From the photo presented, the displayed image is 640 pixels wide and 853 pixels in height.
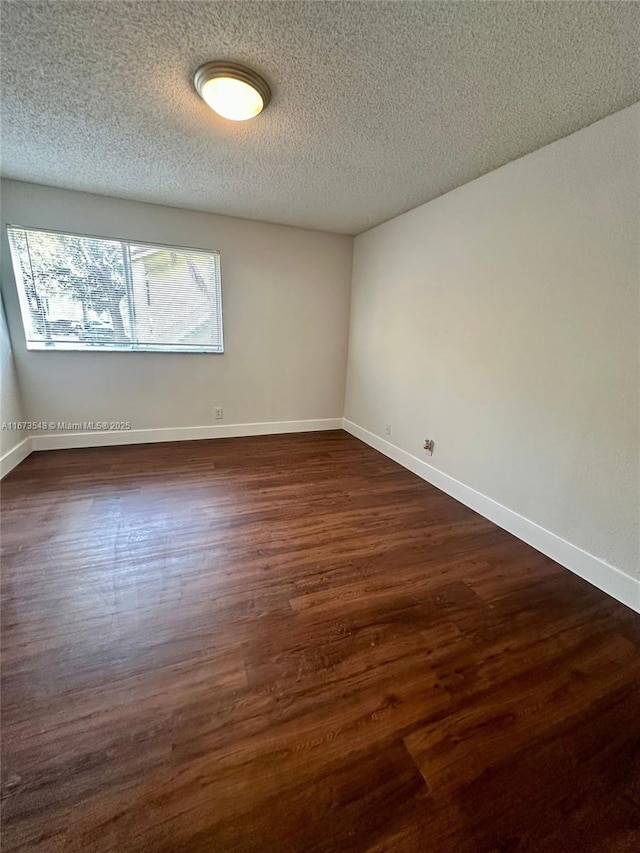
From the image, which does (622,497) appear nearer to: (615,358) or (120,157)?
(615,358)

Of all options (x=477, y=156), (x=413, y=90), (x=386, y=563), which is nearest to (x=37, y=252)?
(x=413, y=90)

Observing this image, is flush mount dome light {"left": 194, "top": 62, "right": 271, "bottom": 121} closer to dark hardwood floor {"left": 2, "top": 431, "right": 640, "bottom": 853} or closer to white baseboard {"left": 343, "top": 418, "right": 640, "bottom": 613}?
dark hardwood floor {"left": 2, "top": 431, "right": 640, "bottom": 853}

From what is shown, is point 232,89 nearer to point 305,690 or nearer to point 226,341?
point 226,341

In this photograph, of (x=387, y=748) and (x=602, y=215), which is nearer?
(x=387, y=748)

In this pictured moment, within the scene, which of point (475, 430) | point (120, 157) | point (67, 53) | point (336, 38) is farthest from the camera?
point (475, 430)

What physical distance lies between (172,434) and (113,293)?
157cm

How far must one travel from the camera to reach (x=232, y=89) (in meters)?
1.64

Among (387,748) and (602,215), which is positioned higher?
(602,215)

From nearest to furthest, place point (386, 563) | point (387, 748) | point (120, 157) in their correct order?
point (387, 748)
point (386, 563)
point (120, 157)

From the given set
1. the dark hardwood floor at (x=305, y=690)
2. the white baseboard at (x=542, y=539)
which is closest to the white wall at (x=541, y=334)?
the white baseboard at (x=542, y=539)

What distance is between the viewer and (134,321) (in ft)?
11.6

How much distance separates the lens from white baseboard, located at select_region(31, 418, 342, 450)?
355 centimetres

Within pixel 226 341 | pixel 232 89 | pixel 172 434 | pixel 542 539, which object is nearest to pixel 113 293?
pixel 226 341

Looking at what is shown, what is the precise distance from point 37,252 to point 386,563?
3.99 m
